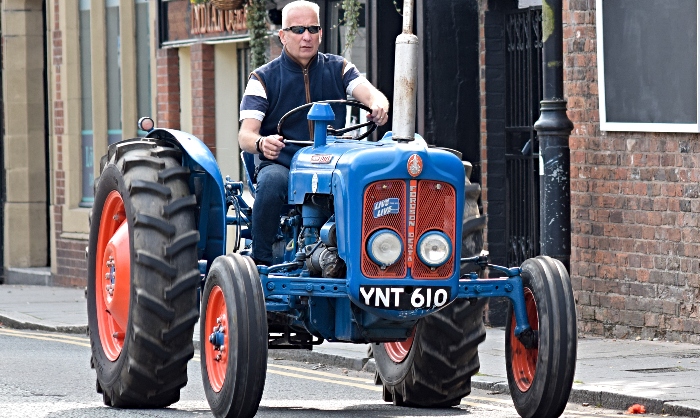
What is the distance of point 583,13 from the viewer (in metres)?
13.4

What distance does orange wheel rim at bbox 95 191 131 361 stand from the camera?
921 cm

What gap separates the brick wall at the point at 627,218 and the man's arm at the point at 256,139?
4412 mm

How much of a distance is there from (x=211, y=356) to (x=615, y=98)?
5657mm

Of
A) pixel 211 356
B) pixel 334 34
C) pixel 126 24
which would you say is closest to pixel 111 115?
pixel 126 24

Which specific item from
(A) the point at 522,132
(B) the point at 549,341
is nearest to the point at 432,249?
(B) the point at 549,341

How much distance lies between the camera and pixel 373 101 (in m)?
9.32

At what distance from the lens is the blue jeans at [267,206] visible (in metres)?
8.87

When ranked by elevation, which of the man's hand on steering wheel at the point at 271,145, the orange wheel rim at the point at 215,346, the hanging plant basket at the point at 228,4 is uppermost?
the hanging plant basket at the point at 228,4

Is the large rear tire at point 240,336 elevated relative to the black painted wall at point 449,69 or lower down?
lower down

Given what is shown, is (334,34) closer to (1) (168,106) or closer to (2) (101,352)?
(1) (168,106)

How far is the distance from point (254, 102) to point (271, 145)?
484 millimetres

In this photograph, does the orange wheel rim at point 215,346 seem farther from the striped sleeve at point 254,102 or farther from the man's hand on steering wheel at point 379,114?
the man's hand on steering wheel at point 379,114

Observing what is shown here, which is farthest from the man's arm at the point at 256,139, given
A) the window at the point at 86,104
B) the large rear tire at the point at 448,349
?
the window at the point at 86,104

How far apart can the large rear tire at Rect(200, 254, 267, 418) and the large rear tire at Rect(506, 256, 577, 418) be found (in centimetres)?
132
